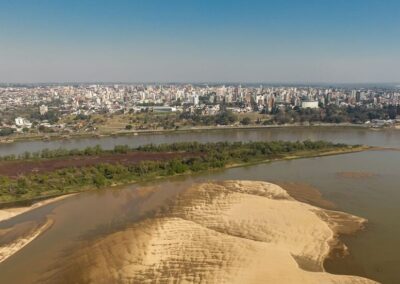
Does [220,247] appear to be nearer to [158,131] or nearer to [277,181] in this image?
A: [277,181]

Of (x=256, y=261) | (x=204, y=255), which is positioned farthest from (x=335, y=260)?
(x=204, y=255)

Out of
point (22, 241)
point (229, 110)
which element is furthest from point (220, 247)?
point (229, 110)

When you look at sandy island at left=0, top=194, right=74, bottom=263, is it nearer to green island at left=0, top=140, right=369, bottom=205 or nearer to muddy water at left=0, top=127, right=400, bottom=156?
green island at left=0, top=140, right=369, bottom=205

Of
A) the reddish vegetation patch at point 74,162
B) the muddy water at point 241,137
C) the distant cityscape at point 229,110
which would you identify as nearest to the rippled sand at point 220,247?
the reddish vegetation patch at point 74,162

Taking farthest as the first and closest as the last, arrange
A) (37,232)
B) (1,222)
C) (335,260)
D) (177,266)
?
(1,222) < (37,232) < (335,260) < (177,266)

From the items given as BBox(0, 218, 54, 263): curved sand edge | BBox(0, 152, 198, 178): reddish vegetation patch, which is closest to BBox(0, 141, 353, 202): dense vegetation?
BBox(0, 152, 198, 178): reddish vegetation patch

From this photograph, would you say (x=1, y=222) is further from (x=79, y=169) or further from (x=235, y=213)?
(x=235, y=213)
